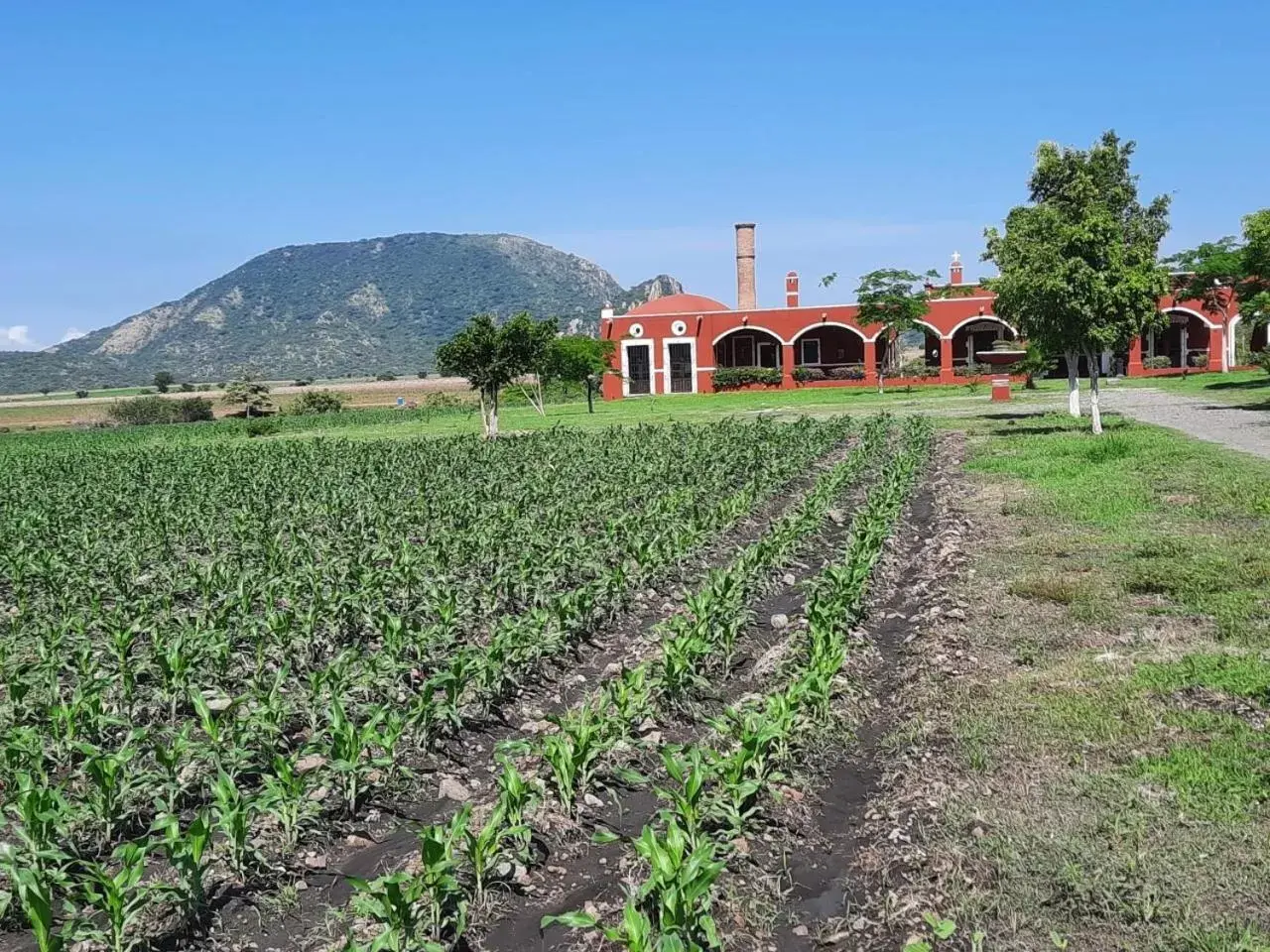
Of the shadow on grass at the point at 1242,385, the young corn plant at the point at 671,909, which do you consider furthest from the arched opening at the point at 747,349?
the young corn plant at the point at 671,909

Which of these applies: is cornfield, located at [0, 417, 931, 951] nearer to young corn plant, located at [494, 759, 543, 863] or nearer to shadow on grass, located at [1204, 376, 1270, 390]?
young corn plant, located at [494, 759, 543, 863]

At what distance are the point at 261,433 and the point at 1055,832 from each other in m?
45.8

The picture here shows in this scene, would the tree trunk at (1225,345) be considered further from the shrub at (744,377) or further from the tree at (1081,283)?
the tree at (1081,283)

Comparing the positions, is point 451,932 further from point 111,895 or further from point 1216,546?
point 1216,546

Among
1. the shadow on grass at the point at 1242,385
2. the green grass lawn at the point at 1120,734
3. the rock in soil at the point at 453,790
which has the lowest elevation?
the rock in soil at the point at 453,790

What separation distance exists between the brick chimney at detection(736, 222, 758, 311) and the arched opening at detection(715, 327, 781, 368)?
538cm

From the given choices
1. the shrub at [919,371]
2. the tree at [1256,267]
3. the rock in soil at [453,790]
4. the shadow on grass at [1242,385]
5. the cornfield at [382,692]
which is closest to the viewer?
the cornfield at [382,692]

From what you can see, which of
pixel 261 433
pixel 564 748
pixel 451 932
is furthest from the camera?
pixel 261 433

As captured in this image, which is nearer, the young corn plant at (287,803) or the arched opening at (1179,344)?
the young corn plant at (287,803)

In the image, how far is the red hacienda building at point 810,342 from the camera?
5147 centimetres

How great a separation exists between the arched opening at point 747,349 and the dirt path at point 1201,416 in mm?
22632

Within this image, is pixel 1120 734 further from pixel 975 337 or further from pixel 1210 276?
pixel 975 337

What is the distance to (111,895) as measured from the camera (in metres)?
4.29

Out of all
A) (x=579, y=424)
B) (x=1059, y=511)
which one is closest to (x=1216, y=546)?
(x=1059, y=511)
